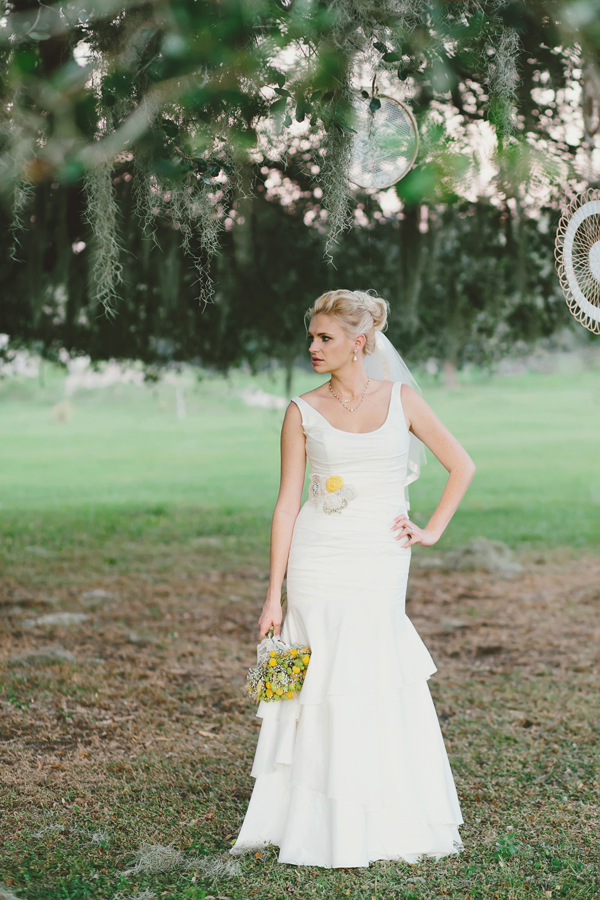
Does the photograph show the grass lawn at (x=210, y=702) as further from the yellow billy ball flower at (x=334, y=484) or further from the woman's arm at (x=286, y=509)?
the yellow billy ball flower at (x=334, y=484)

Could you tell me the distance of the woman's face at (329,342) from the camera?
9.90ft

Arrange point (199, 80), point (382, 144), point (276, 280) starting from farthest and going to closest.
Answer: point (276, 280), point (382, 144), point (199, 80)

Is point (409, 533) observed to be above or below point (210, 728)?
above

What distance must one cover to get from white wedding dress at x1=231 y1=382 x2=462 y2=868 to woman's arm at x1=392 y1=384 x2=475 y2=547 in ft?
0.17

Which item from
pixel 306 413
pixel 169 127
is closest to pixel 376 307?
pixel 306 413

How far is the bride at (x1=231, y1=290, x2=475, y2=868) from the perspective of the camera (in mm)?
2930

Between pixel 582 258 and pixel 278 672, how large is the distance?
76.7 inches

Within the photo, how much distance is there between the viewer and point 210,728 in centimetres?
446

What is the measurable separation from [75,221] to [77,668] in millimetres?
3288

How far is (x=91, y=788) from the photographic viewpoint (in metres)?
3.69

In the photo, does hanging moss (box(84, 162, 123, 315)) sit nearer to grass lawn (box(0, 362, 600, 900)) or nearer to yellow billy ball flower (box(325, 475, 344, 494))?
yellow billy ball flower (box(325, 475, 344, 494))

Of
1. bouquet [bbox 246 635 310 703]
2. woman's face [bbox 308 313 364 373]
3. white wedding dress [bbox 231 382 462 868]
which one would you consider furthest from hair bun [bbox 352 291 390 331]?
bouquet [bbox 246 635 310 703]

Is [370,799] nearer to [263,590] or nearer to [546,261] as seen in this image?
[263,590]

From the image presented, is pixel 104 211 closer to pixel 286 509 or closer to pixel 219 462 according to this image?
pixel 286 509
